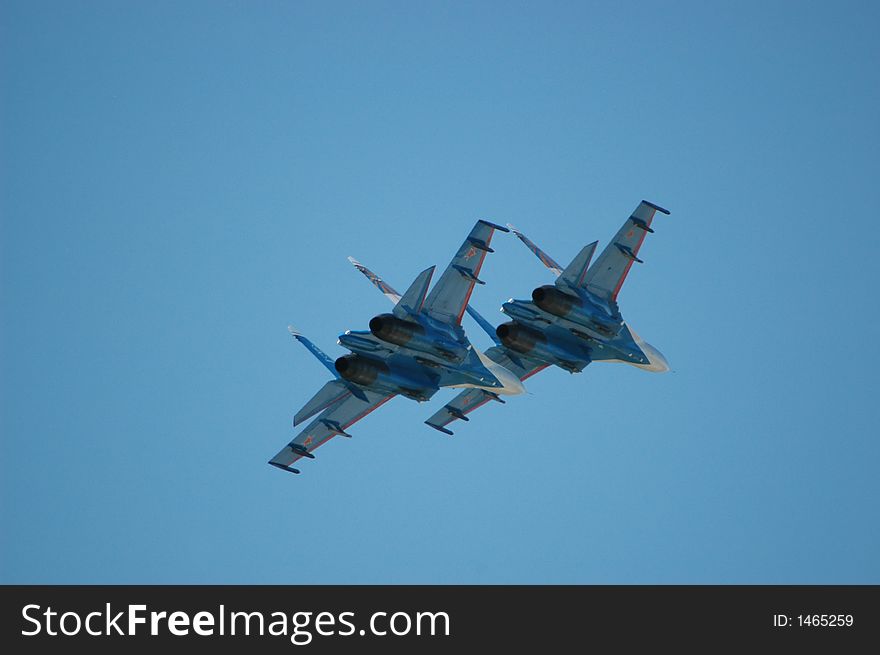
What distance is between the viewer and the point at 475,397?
87812 mm

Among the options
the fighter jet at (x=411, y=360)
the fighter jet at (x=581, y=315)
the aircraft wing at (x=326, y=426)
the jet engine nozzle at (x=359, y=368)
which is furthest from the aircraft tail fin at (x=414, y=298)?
the aircraft wing at (x=326, y=426)

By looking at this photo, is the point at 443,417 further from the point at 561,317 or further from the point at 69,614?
the point at 69,614

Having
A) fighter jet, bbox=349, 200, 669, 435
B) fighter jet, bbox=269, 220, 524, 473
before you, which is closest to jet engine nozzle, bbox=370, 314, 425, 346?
fighter jet, bbox=269, 220, 524, 473

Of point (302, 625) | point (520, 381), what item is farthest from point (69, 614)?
point (520, 381)

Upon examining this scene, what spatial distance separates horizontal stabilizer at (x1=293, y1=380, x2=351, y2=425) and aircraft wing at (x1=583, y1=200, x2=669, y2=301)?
12546 millimetres

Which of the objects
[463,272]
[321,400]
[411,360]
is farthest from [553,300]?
[321,400]

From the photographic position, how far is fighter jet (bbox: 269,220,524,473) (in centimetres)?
7625

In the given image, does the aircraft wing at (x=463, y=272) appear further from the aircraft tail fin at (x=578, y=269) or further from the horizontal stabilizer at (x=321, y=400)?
the horizontal stabilizer at (x=321, y=400)

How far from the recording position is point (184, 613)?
214 feet

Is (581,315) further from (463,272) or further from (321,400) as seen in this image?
(321,400)

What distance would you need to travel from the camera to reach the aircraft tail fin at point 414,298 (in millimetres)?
75625

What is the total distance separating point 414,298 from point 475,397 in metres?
13.0

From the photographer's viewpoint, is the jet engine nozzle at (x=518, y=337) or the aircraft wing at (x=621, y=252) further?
the jet engine nozzle at (x=518, y=337)

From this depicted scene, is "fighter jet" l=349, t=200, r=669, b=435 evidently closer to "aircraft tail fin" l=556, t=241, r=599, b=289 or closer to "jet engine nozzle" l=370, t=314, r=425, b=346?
"aircraft tail fin" l=556, t=241, r=599, b=289
